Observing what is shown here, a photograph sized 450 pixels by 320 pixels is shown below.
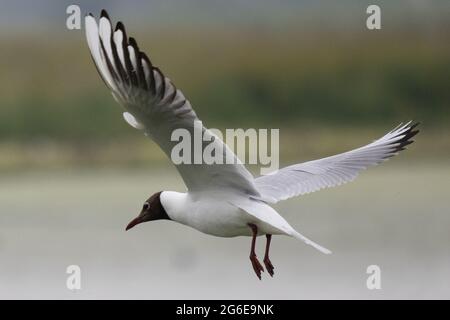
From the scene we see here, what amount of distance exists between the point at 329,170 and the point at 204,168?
2.86 feet

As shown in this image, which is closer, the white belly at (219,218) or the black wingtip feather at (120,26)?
the black wingtip feather at (120,26)

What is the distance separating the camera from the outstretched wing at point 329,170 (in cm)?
598

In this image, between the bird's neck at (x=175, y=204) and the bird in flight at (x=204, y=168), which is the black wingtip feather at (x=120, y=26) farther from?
the bird's neck at (x=175, y=204)

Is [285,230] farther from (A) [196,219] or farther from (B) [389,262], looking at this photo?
(B) [389,262]

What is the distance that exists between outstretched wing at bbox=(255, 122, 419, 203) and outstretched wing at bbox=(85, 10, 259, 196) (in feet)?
2.01

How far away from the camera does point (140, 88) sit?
5211 millimetres

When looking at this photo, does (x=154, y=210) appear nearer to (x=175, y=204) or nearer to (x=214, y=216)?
(x=175, y=204)

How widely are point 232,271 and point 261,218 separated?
18.1 feet

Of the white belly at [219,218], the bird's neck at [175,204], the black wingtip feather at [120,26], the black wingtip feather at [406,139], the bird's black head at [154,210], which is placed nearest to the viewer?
the black wingtip feather at [120,26]

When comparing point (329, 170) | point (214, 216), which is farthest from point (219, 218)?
point (329, 170)

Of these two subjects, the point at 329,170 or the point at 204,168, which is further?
the point at 329,170

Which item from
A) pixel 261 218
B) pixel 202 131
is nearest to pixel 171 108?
pixel 202 131

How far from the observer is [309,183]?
611cm

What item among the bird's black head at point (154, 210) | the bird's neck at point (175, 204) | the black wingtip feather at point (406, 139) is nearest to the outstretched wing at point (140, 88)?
the bird's neck at point (175, 204)
